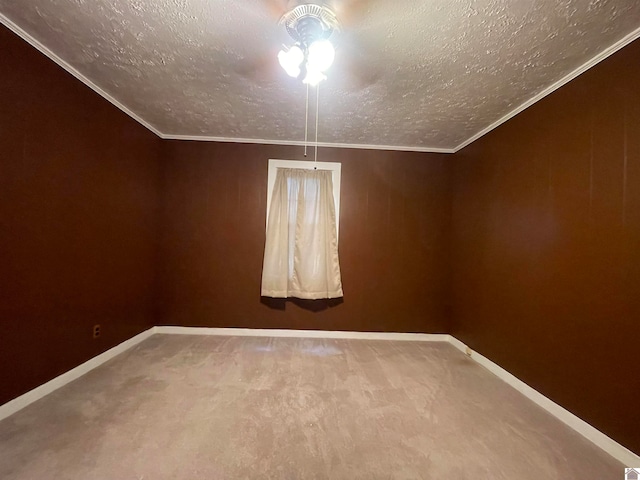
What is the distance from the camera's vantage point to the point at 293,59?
1468 mm

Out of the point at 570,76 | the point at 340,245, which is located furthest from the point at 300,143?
the point at 570,76

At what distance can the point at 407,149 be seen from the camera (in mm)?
3396

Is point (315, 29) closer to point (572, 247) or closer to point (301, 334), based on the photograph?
point (572, 247)

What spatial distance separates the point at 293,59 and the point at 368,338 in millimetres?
2947

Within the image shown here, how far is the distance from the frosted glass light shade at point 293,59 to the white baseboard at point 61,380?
2.62 m

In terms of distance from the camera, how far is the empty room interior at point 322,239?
1470mm

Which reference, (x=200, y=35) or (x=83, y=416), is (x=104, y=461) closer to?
(x=83, y=416)

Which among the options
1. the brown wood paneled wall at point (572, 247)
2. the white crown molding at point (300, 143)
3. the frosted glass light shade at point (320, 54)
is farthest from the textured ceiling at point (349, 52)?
the white crown molding at point (300, 143)

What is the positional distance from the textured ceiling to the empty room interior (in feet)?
0.05

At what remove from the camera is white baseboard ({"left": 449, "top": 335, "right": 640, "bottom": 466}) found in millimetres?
1493

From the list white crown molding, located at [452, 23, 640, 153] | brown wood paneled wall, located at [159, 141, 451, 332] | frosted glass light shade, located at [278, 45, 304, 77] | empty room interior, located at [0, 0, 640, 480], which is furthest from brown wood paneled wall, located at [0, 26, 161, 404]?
white crown molding, located at [452, 23, 640, 153]

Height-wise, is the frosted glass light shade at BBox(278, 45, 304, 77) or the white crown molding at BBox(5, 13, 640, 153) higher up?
the white crown molding at BBox(5, 13, 640, 153)

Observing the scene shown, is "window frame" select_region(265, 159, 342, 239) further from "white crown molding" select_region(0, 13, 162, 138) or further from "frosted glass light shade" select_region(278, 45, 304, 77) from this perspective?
"frosted glass light shade" select_region(278, 45, 304, 77)

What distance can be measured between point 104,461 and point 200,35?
233cm
